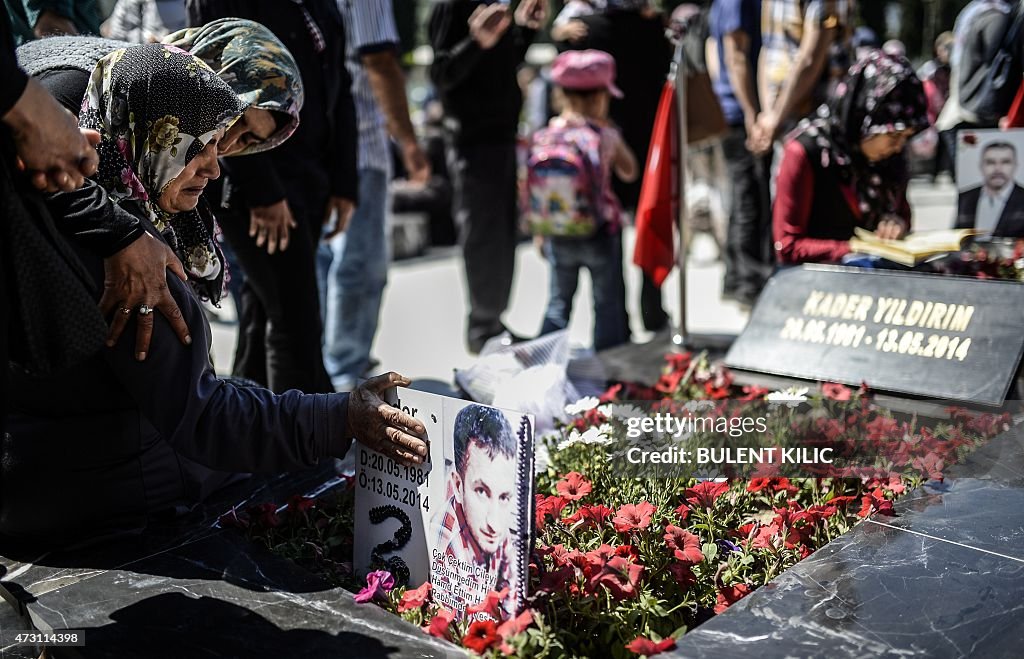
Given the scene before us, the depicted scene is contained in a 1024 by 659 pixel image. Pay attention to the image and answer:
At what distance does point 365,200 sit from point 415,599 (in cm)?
264

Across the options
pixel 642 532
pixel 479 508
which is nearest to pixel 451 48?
pixel 642 532

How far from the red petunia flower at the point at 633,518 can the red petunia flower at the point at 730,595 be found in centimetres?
20

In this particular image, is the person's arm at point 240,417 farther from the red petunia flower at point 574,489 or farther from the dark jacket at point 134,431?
the red petunia flower at point 574,489

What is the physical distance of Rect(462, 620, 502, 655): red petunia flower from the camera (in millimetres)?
1701

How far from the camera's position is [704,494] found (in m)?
2.43

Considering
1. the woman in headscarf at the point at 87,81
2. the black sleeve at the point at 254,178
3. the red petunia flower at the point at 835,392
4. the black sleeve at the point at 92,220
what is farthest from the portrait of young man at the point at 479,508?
the red petunia flower at the point at 835,392

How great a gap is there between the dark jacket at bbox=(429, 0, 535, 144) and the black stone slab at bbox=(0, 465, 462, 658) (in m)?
3.12

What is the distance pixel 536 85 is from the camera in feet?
39.2

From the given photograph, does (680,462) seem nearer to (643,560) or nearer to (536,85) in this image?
(643,560)

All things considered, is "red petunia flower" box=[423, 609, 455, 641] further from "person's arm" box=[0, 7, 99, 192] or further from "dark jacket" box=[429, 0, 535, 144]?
"dark jacket" box=[429, 0, 535, 144]

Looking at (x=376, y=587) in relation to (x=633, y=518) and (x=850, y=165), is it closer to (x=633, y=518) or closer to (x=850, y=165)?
(x=633, y=518)

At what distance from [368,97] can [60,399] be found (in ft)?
8.32

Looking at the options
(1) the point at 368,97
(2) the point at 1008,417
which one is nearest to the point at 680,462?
(2) the point at 1008,417

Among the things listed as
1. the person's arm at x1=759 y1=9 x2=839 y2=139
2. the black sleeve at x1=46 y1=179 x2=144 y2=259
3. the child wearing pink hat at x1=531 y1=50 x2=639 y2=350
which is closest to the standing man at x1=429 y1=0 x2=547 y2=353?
the child wearing pink hat at x1=531 y1=50 x2=639 y2=350
